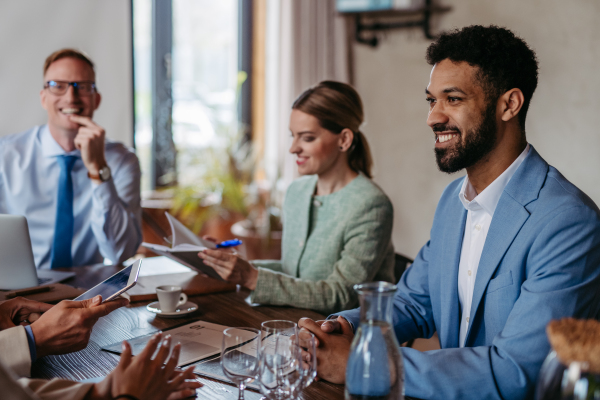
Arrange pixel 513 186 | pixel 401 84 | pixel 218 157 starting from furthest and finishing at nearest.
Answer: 1. pixel 218 157
2. pixel 401 84
3. pixel 513 186

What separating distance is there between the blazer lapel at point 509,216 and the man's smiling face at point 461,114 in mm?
126

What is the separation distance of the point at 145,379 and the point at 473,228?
952mm

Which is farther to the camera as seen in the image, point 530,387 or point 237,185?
point 237,185

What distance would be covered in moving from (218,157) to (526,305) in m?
3.38

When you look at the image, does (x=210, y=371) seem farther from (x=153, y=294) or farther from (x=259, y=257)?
(x=259, y=257)

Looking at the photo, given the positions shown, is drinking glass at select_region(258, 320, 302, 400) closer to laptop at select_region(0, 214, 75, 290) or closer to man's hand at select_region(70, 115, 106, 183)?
laptop at select_region(0, 214, 75, 290)

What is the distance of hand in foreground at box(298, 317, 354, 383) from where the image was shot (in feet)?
3.50

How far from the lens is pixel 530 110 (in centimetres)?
311

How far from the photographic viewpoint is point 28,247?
1.60 metres

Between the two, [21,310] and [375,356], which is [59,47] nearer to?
[21,310]

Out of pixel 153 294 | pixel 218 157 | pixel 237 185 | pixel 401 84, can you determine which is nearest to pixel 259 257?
pixel 237 185

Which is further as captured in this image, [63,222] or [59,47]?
[59,47]

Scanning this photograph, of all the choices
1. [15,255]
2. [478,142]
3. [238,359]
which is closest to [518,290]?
[478,142]

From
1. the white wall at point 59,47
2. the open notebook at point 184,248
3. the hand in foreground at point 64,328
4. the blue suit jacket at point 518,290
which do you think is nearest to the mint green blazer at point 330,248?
the open notebook at point 184,248
